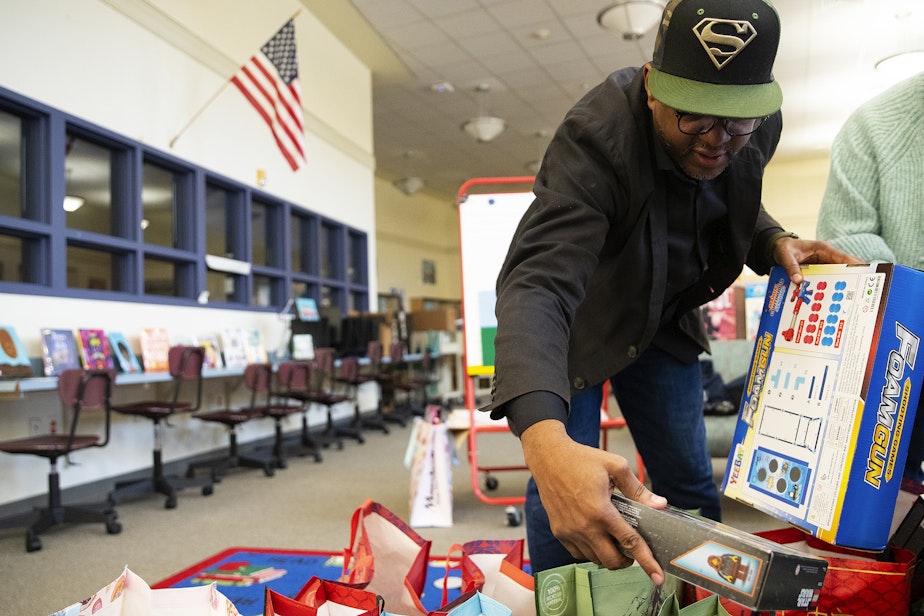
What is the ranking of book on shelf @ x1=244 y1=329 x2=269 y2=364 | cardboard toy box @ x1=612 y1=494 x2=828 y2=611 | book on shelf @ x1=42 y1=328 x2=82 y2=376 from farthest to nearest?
book on shelf @ x1=244 y1=329 x2=269 y2=364 → book on shelf @ x1=42 y1=328 x2=82 y2=376 → cardboard toy box @ x1=612 y1=494 x2=828 y2=611

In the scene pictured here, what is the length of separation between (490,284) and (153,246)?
2.95 metres

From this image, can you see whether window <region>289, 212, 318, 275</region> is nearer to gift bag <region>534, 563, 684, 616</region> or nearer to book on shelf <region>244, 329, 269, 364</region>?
book on shelf <region>244, 329, 269, 364</region>

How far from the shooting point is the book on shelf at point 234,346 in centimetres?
539

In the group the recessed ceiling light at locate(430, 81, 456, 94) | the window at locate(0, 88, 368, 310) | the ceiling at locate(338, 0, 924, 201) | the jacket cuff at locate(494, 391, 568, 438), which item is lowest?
the jacket cuff at locate(494, 391, 568, 438)

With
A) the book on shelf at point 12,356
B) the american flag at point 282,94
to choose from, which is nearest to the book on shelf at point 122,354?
the book on shelf at point 12,356

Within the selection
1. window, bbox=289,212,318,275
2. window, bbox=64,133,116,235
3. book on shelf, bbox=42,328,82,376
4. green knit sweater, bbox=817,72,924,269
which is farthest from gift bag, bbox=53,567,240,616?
window, bbox=289,212,318,275

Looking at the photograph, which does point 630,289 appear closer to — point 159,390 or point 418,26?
point 159,390

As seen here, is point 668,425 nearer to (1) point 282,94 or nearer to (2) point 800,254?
(2) point 800,254

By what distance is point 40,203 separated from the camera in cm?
→ 400

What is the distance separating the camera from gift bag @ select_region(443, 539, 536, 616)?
119cm

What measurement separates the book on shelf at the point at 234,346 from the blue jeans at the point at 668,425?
442 centimetres

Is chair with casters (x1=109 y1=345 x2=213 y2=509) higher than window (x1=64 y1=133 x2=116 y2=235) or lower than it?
lower

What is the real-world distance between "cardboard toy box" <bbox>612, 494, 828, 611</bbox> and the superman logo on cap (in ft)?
1.80

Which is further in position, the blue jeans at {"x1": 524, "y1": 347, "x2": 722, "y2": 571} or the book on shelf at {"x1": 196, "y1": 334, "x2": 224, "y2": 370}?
the book on shelf at {"x1": 196, "y1": 334, "x2": 224, "y2": 370}
